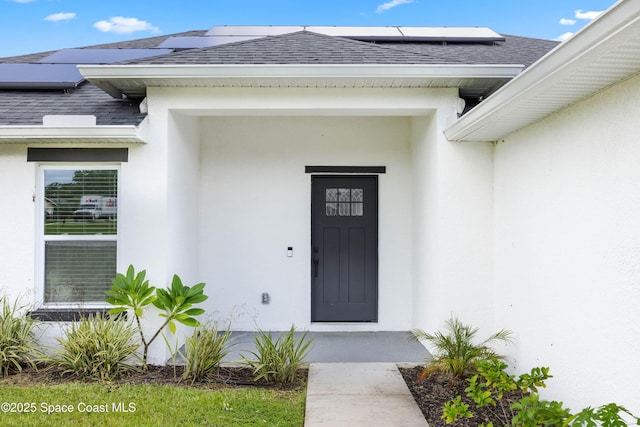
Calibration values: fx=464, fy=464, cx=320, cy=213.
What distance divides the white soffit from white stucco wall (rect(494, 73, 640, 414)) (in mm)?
157

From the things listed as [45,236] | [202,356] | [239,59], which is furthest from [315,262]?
[45,236]

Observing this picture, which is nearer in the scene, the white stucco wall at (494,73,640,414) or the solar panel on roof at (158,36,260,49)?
the white stucco wall at (494,73,640,414)

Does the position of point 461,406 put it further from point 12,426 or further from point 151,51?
point 151,51

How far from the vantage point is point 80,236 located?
561cm

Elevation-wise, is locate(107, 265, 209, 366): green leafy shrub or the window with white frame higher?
the window with white frame

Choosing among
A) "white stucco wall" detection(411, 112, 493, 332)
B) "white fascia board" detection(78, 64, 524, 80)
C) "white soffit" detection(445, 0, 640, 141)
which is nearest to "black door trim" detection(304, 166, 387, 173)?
"white stucco wall" detection(411, 112, 493, 332)

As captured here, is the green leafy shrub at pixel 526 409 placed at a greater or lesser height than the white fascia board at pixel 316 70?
lesser

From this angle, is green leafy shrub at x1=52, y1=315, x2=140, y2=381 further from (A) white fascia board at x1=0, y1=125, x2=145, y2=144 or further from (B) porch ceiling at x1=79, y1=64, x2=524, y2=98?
(B) porch ceiling at x1=79, y1=64, x2=524, y2=98

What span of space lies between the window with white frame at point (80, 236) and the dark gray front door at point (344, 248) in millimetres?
2830

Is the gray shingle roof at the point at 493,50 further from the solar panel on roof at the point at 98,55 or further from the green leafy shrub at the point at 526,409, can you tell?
the green leafy shrub at the point at 526,409

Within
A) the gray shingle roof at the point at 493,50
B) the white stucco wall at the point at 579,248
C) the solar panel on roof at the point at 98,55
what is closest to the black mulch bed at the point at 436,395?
the white stucco wall at the point at 579,248

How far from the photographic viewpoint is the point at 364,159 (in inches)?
274

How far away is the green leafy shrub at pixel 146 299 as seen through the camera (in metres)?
5.09

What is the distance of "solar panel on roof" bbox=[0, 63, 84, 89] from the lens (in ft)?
21.1
